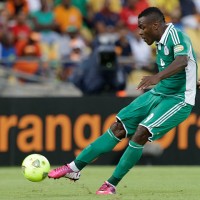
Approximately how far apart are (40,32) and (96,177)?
697cm

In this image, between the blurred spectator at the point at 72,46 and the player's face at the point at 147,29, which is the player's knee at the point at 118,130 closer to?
the player's face at the point at 147,29

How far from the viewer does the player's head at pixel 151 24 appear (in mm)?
8938

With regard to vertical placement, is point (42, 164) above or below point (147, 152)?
above

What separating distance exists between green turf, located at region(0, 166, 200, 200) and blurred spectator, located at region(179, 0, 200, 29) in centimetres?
681

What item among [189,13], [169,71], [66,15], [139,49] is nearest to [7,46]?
[66,15]

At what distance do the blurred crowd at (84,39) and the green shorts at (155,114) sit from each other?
6440mm

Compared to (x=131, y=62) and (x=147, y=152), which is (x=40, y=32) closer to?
(x=131, y=62)

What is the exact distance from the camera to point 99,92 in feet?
53.2

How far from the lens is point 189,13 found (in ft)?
65.1

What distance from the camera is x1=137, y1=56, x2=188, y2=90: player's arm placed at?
8.41m

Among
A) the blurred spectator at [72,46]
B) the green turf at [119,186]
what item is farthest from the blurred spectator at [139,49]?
the green turf at [119,186]

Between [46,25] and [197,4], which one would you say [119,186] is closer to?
[46,25]

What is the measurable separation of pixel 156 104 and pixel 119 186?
62.3 inches

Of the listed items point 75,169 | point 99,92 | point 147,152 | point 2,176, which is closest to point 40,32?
point 99,92
